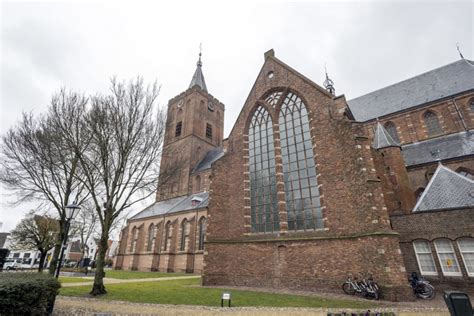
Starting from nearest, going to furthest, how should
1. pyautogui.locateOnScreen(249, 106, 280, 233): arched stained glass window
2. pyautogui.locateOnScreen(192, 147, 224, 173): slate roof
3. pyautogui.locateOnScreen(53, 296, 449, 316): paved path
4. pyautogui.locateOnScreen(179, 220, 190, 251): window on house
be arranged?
pyautogui.locateOnScreen(53, 296, 449, 316): paved path, pyautogui.locateOnScreen(249, 106, 280, 233): arched stained glass window, pyautogui.locateOnScreen(179, 220, 190, 251): window on house, pyautogui.locateOnScreen(192, 147, 224, 173): slate roof

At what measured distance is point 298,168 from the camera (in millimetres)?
14438

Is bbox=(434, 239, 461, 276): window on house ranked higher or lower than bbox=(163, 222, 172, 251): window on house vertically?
lower

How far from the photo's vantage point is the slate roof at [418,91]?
21.1 metres

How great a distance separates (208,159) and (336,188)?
24.9 m

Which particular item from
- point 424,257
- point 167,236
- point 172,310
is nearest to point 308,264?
→ point 424,257

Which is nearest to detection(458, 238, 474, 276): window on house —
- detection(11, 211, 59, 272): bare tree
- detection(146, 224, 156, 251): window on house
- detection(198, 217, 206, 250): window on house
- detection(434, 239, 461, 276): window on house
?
detection(434, 239, 461, 276): window on house

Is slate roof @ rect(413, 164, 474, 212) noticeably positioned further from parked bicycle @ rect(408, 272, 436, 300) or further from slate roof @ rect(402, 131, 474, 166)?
slate roof @ rect(402, 131, 474, 166)

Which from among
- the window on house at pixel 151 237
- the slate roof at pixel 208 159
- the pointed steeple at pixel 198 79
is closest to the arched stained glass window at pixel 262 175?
the slate roof at pixel 208 159

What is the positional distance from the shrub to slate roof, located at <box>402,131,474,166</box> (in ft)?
74.8

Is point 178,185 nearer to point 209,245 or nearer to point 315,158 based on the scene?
point 209,245

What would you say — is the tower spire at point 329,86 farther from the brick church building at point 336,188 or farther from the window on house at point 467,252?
the window on house at point 467,252

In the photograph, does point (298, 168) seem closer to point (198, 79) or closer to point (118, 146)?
point (118, 146)

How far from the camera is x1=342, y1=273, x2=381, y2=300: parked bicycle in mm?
9727

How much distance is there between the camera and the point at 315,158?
13.7m
